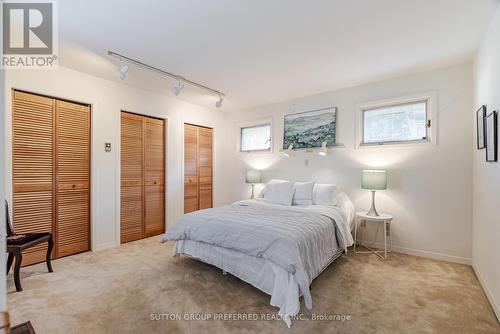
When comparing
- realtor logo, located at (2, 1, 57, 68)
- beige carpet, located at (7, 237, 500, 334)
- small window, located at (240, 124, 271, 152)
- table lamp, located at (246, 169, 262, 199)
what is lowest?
beige carpet, located at (7, 237, 500, 334)

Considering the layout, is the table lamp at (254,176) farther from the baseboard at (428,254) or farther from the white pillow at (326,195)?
the baseboard at (428,254)

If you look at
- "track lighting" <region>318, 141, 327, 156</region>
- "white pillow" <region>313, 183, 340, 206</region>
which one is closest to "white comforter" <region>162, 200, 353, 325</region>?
"white pillow" <region>313, 183, 340, 206</region>

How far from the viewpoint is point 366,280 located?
251cm

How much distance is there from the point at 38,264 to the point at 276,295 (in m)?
2.96

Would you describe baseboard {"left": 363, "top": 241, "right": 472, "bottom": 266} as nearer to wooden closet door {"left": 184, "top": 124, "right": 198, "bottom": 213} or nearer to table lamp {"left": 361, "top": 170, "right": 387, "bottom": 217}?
table lamp {"left": 361, "top": 170, "right": 387, "bottom": 217}

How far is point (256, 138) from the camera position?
5.01m

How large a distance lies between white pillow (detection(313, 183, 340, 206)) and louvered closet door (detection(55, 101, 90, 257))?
11.0 ft

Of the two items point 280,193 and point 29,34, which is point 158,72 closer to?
point 29,34

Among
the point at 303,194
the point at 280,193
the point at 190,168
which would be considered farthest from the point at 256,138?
the point at 303,194

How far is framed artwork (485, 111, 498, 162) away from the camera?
77.1 inches

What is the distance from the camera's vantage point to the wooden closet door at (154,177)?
407cm

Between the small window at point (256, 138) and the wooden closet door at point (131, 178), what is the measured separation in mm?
2107

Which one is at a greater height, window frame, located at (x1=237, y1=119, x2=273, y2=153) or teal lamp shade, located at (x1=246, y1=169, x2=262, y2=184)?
window frame, located at (x1=237, y1=119, x2=273, y2=153)

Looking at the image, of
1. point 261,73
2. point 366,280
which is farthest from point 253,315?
point 261,73
